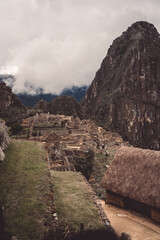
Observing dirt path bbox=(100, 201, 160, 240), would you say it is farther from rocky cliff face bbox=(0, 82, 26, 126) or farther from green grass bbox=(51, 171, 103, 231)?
rocky cliff face bbox=(0, 82, 26, 126)

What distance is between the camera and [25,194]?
20.2ft

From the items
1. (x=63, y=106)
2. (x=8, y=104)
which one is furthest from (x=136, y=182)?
(x=63, y=106)

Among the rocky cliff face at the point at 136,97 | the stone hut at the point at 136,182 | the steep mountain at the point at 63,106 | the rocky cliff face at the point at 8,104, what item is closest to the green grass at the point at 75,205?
the stone hut at the point at 136,182

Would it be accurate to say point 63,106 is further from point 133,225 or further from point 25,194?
point 25,194

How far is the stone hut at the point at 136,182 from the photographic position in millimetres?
8414

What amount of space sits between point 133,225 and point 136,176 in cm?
227

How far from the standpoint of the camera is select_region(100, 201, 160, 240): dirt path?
7.03 metres

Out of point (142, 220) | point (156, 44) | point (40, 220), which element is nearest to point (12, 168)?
point (40, 220)

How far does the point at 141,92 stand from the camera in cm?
10356

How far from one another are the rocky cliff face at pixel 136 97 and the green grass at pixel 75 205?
264 ft

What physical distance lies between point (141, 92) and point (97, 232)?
341ft

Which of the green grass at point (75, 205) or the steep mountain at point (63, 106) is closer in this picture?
the green grass at point (75, 205)

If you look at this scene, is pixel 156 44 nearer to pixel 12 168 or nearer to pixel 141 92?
pixel 141 92

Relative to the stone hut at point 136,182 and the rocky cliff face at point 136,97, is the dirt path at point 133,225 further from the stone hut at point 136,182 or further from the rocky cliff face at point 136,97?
the rocky cliff face at point 136,97
